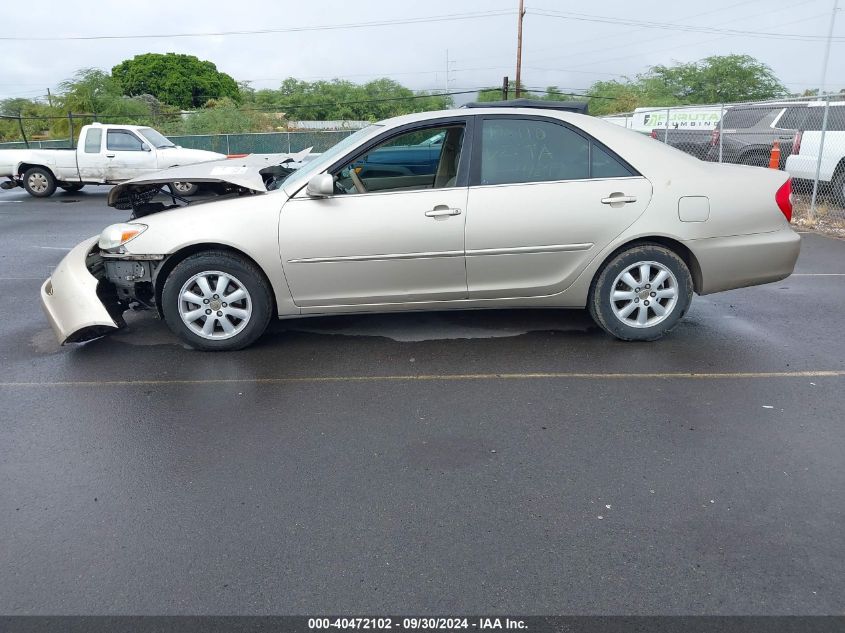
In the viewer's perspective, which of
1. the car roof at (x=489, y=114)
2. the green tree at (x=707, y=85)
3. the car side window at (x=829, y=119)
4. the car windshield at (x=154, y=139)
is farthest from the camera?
the green tree at (x=707, y=85)

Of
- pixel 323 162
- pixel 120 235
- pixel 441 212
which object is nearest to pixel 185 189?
pixel 120 235

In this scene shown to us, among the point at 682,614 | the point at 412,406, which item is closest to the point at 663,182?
the point at 412,406

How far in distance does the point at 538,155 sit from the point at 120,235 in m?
3.13

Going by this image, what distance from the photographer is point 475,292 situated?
5.20m

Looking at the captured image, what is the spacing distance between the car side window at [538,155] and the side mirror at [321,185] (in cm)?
109

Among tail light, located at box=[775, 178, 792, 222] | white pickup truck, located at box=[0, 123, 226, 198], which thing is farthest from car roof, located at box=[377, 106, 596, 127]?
white pickup truck, located at box=[0, 123, 226, 198]

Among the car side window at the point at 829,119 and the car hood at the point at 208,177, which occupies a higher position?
the car side window at the point at 829,119

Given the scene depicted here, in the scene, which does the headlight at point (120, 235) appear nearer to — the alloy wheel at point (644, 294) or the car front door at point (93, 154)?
the alloy wheel at point (644, 294)

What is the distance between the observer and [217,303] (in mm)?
5180

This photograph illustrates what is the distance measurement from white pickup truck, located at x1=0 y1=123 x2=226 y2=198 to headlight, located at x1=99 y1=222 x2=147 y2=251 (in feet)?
40.2

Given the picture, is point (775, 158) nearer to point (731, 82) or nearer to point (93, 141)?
point (93, 141)

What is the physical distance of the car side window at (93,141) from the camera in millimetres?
17000

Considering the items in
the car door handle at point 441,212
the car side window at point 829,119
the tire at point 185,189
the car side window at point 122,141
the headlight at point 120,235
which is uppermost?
the car side window at point 829,119

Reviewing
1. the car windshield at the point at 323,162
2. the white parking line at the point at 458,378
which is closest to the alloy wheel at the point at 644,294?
the white parking line at the point at 458,378
